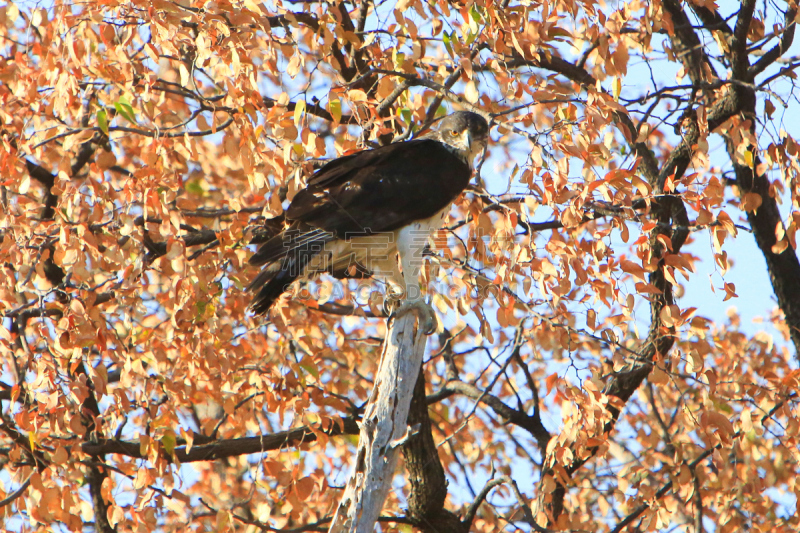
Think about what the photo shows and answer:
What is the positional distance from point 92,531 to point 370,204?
4044mm

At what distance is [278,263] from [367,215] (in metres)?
0.64

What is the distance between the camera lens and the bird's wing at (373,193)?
4352 millimetres

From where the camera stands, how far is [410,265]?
14.6ft

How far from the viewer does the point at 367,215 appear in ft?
14.4

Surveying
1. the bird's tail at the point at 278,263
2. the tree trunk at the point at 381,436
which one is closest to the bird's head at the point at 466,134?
the bird's tail at the point at 278,263

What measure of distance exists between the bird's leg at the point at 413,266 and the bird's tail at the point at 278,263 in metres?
0.58

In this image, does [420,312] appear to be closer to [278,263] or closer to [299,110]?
[278,263]

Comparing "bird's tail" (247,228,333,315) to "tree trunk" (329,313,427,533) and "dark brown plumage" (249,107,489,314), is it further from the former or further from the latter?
"tree trunk" (329,313,427,533)

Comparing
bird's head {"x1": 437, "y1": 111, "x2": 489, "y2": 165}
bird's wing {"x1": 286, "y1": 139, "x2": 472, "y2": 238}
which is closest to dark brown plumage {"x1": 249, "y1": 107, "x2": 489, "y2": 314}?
bird's wing {"x1": 286, "y1": 139, "x2": 472, "y2": 238}

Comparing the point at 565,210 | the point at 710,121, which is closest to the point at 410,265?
the point at 565,210

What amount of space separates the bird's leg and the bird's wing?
0.10 metres

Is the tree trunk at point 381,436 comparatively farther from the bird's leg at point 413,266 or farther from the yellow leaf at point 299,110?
the yellow leaf at point 299,110

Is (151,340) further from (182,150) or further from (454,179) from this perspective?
(454,179)

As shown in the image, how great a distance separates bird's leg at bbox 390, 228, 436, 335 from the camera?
4.02 meters
